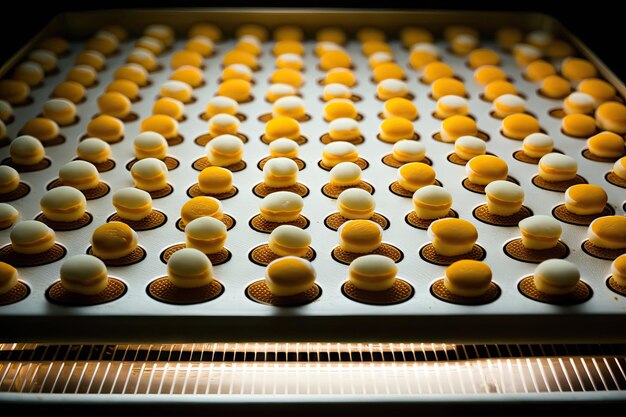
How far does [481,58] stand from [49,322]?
4.61 ft

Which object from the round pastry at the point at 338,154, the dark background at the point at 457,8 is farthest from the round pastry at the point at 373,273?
the dark background at the point at 457,8

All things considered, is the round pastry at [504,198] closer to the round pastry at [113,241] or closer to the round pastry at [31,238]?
the round pastry at [113,241]

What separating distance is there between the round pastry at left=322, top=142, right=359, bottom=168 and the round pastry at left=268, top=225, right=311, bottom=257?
1.11ft

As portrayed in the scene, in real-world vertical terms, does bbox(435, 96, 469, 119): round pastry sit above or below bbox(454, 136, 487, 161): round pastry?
above

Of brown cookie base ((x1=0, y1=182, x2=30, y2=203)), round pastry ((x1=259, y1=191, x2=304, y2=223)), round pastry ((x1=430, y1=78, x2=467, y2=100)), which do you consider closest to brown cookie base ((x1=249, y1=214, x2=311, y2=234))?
round pastry ((x1=259, y1=191, x2=304, y2=223))

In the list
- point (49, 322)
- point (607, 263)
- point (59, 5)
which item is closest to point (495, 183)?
point (607, 263)

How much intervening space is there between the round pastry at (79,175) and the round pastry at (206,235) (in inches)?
11.8

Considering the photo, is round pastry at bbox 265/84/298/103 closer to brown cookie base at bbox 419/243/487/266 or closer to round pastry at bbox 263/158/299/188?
round pastry at bbox 263/158/299/188

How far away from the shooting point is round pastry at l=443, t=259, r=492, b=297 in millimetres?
1110

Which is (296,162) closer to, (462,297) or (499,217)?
(499,217)

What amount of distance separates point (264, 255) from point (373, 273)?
206 mm

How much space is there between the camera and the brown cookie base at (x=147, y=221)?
4.34 ft

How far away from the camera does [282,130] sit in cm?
165

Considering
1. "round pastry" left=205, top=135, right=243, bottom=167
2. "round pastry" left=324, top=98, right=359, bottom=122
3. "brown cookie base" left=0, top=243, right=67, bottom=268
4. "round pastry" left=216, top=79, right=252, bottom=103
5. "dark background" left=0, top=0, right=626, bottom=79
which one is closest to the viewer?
"brown cookie base" left=0, top=243, right=67, bottom=268
